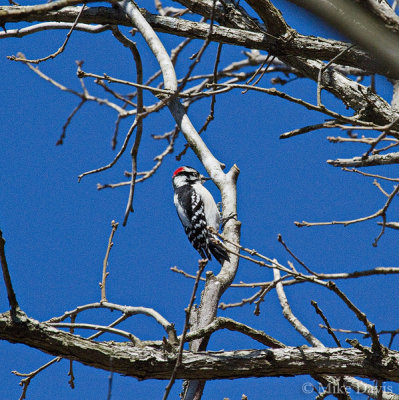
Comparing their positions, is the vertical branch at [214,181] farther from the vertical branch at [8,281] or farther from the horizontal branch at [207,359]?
the vertical branch at [8,281]

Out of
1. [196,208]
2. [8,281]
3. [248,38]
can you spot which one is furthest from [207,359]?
[196,208]

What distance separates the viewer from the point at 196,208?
276 inches

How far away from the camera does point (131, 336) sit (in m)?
2.50

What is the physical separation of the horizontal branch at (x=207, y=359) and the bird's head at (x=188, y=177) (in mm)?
5170

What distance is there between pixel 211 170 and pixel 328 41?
1152 mm

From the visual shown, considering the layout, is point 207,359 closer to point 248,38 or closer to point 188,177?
point 248,38

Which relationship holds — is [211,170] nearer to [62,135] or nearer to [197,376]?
[197,376]

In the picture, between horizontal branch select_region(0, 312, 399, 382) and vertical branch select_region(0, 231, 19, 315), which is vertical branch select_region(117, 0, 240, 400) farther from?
vertical branch select_region(0, 231, 19, 315)

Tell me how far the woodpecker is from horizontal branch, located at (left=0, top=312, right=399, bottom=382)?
337cm

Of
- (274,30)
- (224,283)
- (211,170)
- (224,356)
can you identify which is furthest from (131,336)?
(274,30)

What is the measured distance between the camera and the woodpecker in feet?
21.9

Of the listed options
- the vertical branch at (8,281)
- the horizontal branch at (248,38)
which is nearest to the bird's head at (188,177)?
the horizontal branch at (248,38)

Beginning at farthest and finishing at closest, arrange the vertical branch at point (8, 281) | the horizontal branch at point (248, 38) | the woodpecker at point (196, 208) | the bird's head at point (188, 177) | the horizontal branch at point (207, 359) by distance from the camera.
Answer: the bird's head at point (188, 177), the woodpecker at point (196, 208), the horizontal branch at point (248, 38), the horizontal branch at point (207, 359), the vertical branch at point (8, 281)

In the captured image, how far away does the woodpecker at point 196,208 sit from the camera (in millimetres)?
6672
